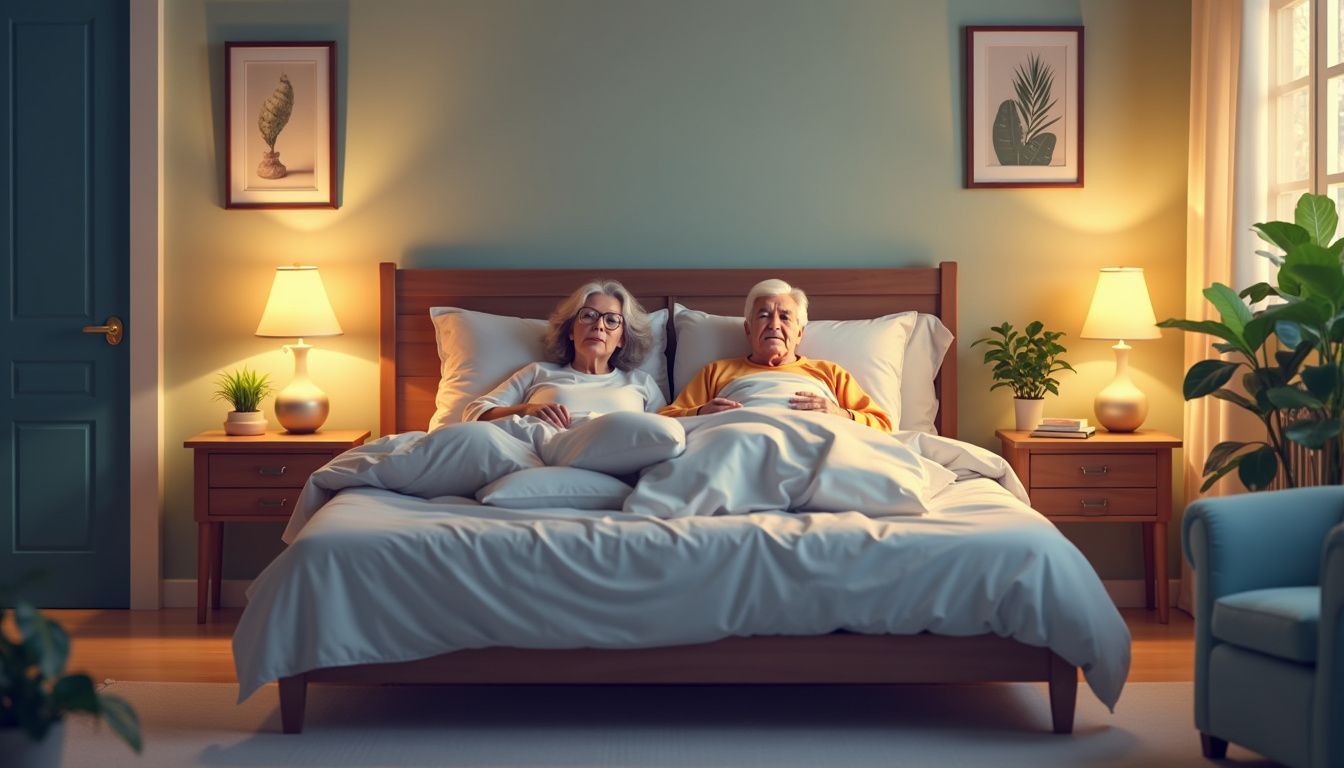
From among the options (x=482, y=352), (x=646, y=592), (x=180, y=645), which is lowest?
(x=180, y=645)

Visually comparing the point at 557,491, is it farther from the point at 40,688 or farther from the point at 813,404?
the point at 40,688

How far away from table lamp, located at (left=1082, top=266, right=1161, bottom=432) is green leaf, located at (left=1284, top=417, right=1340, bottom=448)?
1.04 meters

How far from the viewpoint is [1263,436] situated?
4.19 m

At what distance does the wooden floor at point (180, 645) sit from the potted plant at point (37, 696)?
1754 millimetres

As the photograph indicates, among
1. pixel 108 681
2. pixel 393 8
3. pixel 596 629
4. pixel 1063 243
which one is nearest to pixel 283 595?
pixel 596 629

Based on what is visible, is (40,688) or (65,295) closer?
(40,688)

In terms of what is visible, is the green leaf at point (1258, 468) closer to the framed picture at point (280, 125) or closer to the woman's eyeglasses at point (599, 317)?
the woman's eyeglasses at point (599, 317)

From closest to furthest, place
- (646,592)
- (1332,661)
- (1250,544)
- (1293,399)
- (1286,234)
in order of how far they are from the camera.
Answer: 1. (1332,661)
2. (1250,544)
3. (646,592)
4. (1293,399)
5. (1286,234)

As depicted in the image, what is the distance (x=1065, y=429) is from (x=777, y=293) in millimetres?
1125

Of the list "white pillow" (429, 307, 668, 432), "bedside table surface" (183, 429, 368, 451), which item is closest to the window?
"white pillow" (429, 307, 668, 432)

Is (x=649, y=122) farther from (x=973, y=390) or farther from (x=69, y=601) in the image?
(x=69, y=601)

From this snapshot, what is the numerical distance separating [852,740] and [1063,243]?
7.84 ft

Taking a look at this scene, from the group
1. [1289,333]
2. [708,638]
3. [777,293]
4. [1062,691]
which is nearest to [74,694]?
[708,638]

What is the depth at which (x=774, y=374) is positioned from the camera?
13.9ft
